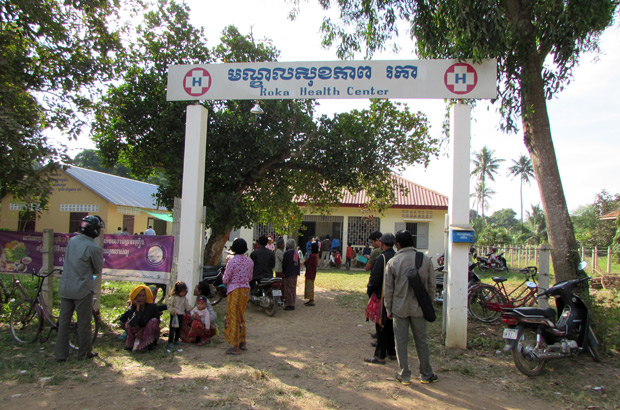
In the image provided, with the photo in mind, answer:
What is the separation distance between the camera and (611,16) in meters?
6.74

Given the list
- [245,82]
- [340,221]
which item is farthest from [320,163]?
[340,221]

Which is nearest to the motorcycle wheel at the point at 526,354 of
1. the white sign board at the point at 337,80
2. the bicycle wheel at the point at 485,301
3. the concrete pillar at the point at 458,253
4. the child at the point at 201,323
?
the concrete pillar at the point at 458,253

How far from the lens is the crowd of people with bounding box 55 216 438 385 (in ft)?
15.6

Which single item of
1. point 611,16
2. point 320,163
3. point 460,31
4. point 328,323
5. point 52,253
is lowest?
point 328,323

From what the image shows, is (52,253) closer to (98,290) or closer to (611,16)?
(98,290)

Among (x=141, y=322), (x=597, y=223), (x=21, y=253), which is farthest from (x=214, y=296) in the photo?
(x=597, y=223)

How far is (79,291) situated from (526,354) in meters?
5.50

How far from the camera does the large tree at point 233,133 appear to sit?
989 centimetres

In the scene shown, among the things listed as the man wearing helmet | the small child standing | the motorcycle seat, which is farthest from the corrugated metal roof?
the man wearing helmet

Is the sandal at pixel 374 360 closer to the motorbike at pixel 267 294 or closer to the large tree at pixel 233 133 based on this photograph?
the motorbike at pixel 267 294

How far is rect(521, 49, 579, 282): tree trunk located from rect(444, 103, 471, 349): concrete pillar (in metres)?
1.21

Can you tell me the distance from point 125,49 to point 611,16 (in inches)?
384

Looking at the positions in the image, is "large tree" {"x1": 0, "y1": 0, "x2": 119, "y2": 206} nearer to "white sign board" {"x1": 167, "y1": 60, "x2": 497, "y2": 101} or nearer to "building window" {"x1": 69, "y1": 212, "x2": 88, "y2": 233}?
"white sign board" {"x1": 167, "y1": 60, "x2": 497, "y2": 101}

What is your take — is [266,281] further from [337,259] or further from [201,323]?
[337,259]
